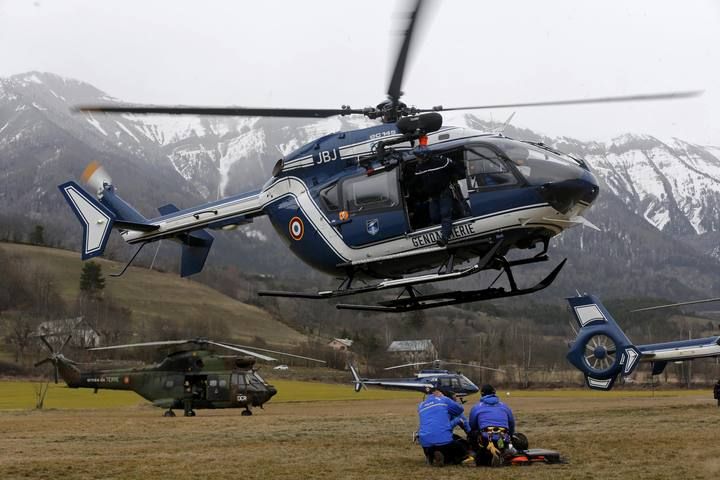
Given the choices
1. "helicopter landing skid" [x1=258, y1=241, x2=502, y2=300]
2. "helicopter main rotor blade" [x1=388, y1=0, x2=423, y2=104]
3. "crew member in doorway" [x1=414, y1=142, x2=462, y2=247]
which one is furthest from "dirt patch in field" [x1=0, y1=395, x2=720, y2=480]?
"helicopter main rotor blade" [x1=388, y1=0, x2=423, y2=104]

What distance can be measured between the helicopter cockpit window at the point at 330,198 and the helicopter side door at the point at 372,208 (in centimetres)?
18

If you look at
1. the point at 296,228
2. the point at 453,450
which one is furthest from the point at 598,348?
the point at 453,450

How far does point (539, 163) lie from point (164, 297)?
109m

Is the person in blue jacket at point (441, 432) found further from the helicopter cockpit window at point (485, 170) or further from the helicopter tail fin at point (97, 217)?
the helicopter tail fin at point (97, 217)

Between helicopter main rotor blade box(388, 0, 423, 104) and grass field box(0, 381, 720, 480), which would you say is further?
grass field box(0, 381, 720, 480)

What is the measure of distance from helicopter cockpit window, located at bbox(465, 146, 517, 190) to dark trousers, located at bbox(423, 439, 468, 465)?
4713mm

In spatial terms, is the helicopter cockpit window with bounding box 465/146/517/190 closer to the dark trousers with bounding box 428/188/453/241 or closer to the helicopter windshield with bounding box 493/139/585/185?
the helicopter windshield with bounding box 493/139/585/185

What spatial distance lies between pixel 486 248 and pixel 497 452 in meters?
4.16

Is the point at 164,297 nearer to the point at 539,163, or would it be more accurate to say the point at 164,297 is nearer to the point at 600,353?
the point at 600,353

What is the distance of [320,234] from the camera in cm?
1775

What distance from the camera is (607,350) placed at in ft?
120

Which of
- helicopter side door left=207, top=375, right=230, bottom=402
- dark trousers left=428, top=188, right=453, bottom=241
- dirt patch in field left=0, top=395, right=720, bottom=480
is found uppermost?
dark trousers left=428, top=188, right=453, bottom=241

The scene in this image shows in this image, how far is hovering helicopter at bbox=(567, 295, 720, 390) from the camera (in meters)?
35.7

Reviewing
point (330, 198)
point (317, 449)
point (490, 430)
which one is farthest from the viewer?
point (330, 198)
